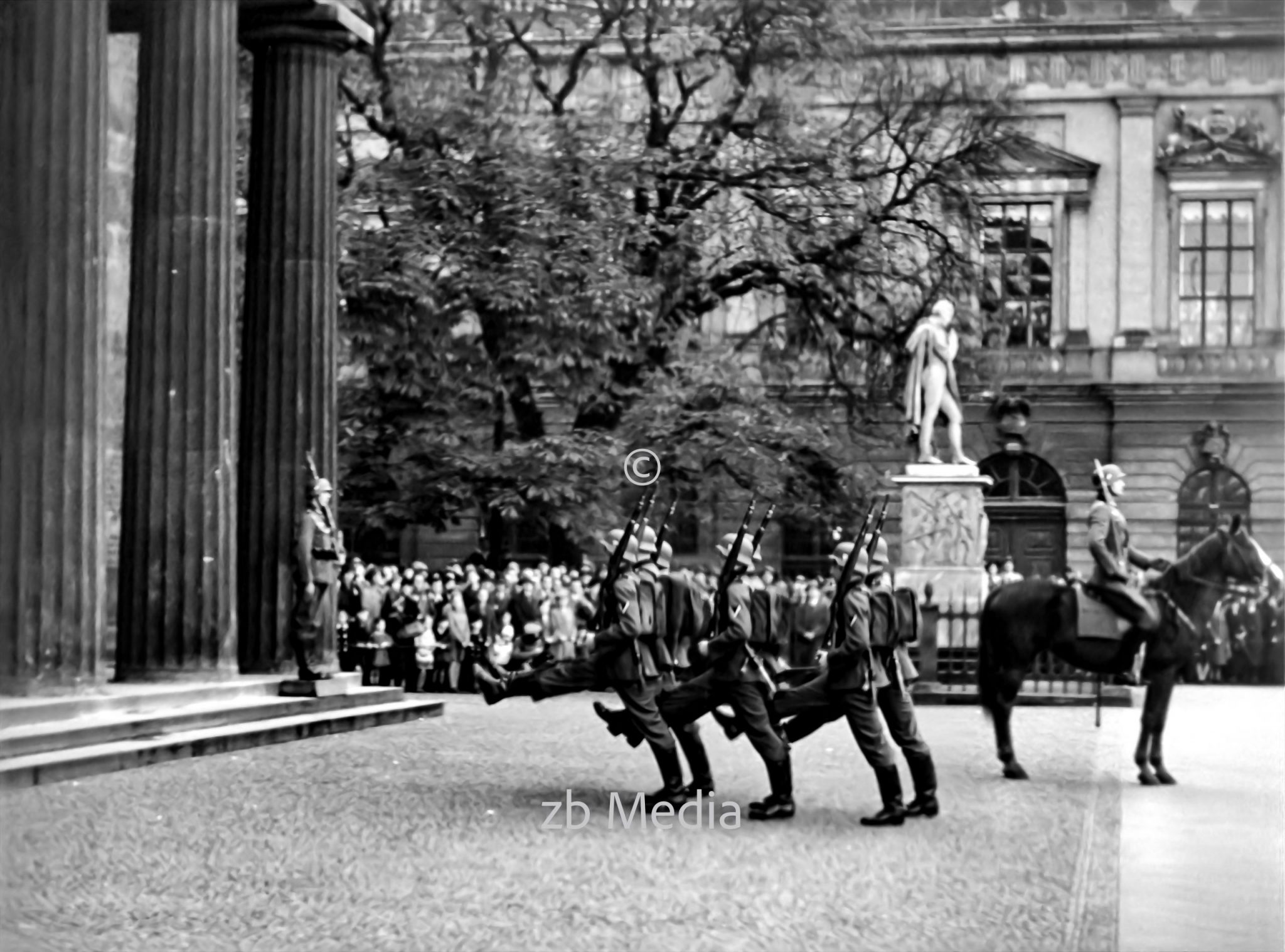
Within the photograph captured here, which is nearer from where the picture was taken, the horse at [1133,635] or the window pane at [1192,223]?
the window pane at [1192,223]

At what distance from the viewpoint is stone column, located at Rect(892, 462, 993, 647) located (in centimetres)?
1327

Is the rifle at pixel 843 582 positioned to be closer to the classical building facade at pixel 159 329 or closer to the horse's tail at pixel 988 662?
the horse's tail at pixel 988 662

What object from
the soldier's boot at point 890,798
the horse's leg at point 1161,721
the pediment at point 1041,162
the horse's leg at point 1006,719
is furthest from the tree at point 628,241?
the horse's leg at point 1161,721

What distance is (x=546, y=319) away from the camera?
20.5 metres

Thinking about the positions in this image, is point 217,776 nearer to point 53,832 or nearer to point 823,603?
point 53,832

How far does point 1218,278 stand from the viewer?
431 inches

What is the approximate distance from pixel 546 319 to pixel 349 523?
2728 millimetres

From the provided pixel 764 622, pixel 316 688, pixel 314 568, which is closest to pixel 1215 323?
pixel 764 622

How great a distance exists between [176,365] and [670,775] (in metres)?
6.27

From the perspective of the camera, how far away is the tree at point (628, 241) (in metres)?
15.4

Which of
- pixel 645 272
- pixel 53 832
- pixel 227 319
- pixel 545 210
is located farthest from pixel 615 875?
pixel 545 210

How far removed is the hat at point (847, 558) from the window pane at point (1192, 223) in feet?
8.18

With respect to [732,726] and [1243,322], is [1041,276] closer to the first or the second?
[1243,322]

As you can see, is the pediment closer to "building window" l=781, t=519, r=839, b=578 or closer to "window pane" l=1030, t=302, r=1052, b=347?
"window pane" l=1030, t=302, r=1052, b=347
